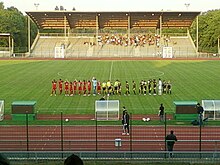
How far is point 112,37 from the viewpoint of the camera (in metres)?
85.1

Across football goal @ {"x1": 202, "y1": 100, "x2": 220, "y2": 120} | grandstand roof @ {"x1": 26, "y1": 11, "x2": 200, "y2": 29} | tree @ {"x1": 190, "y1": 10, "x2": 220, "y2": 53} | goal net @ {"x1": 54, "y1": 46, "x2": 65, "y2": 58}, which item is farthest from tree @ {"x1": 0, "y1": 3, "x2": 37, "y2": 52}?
football goal @ {"x1": 202, "y1": 100, "x2": 220, "y2": 120}

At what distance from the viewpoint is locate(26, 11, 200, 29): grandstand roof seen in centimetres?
7700

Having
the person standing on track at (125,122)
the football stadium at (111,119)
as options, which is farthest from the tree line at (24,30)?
the person standing on track at (125,122)

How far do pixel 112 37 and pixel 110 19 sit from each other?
4781 millimetres

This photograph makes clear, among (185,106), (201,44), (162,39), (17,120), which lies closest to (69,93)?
(17,120)

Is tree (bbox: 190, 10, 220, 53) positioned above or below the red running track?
above

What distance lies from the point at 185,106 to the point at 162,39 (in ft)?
215

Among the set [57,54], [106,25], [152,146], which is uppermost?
[106,25]

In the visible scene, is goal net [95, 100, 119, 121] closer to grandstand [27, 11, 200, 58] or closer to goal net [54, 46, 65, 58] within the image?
goal net [54, 46, 65, 58]

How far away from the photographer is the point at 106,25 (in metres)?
85.9

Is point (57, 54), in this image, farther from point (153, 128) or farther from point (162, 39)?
point (153, 128)

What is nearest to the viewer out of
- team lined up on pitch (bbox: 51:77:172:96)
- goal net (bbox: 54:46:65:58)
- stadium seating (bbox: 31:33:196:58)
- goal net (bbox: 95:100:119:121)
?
goal net (bbox: 95:100:119:121)

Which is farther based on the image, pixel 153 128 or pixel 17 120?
pixel 17 120

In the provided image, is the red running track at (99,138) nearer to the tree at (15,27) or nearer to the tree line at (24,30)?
the tree line at (24,30)
